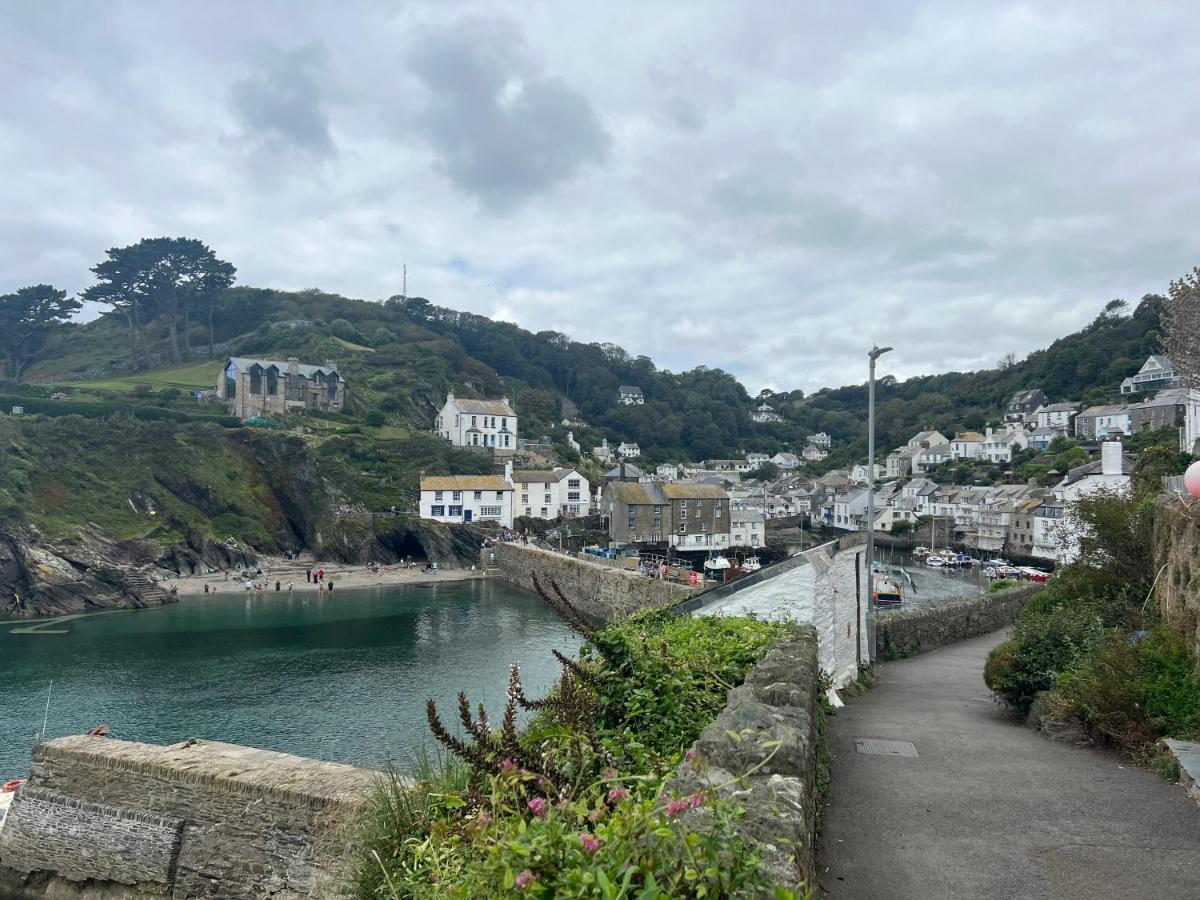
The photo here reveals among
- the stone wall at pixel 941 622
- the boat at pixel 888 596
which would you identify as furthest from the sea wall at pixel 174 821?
the boat at pixel 888 596

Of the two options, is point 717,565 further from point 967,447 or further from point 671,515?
point 967,447

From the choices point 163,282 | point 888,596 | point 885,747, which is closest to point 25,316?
point 163,282

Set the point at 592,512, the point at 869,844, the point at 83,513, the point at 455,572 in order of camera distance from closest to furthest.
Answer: the point at 869,844
the point at 83,513
the point at 455,572
the point at 592,512

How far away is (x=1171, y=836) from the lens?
5.43 m

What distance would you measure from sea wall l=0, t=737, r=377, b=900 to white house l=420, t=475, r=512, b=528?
55879mm

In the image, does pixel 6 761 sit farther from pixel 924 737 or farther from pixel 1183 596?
pixel 1183 596

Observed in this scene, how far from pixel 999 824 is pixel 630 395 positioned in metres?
141

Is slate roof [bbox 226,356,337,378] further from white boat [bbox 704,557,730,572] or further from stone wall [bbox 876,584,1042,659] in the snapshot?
stone wall [bbox 876,584,1042,659]

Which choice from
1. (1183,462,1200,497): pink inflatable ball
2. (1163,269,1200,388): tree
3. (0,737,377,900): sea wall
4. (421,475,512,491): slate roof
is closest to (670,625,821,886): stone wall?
(0,737,377,900): sea wall

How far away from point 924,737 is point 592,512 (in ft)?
236

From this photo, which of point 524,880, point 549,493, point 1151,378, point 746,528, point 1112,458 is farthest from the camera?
point 1151,378

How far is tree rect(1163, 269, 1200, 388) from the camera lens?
1290 centimetres

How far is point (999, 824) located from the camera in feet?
18.6

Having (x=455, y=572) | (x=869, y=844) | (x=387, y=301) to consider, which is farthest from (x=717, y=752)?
(x=387, y=301)
